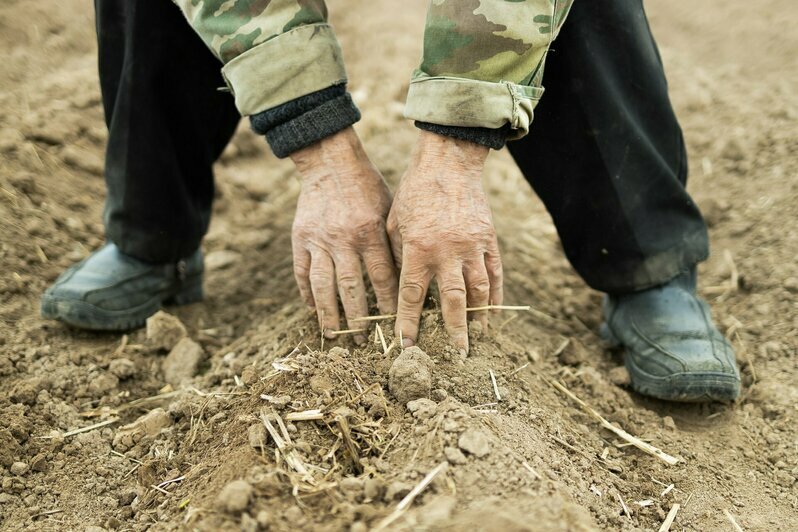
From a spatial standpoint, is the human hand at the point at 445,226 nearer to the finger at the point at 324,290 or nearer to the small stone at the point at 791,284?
the finger at the point at 324,290

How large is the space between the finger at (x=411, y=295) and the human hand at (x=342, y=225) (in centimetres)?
9

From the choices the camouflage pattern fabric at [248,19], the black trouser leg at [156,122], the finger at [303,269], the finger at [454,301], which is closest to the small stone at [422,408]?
the finger at [454,301]

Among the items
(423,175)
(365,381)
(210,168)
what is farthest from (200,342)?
(423,175)

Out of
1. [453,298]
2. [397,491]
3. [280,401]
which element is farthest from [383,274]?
[397,491]

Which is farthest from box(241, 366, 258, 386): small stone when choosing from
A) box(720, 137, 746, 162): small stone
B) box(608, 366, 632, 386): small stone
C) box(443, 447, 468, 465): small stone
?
box(720, 137, 746, 162): small stone

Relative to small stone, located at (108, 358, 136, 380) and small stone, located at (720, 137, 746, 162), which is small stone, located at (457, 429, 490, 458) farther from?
small stone, located at (720, 137, 746, 162)

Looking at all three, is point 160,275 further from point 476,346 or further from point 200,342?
point 476,346

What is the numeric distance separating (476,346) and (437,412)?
336 mm

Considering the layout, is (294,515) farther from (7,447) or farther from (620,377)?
(620,377)

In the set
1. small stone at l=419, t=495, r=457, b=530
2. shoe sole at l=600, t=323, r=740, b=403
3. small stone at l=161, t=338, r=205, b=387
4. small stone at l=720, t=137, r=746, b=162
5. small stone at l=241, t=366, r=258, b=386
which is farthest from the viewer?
small stone at l=720, t=137, r=746, b=162

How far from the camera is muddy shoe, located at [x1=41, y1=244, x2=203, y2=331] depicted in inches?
89.8

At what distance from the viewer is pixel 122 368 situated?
2150 millimetres

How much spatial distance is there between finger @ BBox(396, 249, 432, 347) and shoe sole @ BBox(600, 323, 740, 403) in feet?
2.48

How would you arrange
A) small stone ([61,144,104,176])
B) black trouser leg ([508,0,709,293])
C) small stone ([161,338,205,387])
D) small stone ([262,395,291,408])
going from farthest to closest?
small stone ([61,144,104,176]), small stone ([161,338,205,387]), black trouser leg ([508,0,709,293]), small stone ([262,395,291,408])
